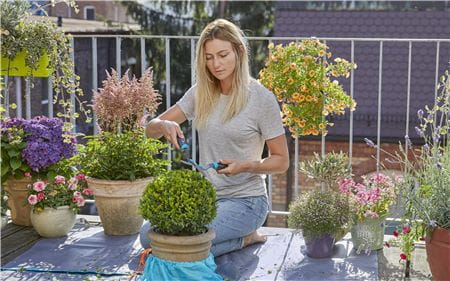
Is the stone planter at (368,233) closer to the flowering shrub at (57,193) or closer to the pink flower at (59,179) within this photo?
the flowering shrub at (57,193)

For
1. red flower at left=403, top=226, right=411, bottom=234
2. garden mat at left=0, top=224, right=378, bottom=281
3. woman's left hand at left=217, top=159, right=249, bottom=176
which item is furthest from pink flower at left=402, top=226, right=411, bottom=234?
woman's left hand at left=217, top=159, right=249, bottom=176

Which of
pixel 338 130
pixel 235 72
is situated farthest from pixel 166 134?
pixel 338 130

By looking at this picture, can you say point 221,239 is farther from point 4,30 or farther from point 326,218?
point 4,30

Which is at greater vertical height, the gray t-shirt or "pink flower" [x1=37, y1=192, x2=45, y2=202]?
the gray t-shirt

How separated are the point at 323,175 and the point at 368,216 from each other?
0.29 meters

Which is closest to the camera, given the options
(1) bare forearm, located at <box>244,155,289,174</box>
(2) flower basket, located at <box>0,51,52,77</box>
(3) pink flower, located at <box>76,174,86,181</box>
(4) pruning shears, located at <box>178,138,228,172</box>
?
A: (4) pruning shears, located at <box>178,138,228,172</box>

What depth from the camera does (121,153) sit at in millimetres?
3447

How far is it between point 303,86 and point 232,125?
1.81ft

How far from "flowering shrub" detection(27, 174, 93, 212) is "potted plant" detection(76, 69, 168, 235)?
89 mm

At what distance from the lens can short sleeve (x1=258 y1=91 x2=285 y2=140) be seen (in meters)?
3.03

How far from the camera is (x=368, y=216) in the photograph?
3166 mm

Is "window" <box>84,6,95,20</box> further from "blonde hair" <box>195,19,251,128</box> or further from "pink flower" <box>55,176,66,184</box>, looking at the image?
"blonde hair" <box>195,19,251,128</box>

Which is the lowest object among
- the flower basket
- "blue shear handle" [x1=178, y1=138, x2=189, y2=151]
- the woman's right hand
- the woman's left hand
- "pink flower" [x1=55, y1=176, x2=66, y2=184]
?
"pink flower" [x1=55, y1=176, x2=66, y2=184]

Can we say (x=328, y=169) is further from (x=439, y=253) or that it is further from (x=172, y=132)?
(x=172, y=132)
